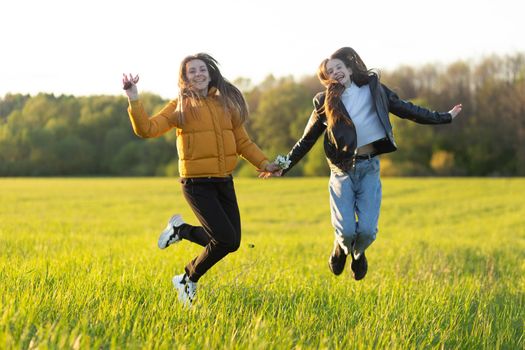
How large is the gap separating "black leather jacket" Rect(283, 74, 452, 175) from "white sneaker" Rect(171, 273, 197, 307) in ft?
4.86

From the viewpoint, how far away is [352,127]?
5.19 meters

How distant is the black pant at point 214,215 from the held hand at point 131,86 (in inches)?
32.9

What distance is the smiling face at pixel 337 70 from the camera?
530 centimetres

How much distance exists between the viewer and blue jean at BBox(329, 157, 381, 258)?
530cm

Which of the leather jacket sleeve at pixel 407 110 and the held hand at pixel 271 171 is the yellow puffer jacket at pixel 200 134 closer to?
the held hand at pixel 271 171

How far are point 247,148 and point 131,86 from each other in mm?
1239

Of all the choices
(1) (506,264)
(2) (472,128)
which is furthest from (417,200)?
(2) (472,128)

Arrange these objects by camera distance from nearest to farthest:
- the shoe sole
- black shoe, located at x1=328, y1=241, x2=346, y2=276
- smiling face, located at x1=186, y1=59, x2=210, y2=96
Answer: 1. the shoe sole
2. smiling face, located at x1=186, y1=59, x2=210, y2=96
3. black shoe, located at x1=328, y1=241, x2=346, y2=276

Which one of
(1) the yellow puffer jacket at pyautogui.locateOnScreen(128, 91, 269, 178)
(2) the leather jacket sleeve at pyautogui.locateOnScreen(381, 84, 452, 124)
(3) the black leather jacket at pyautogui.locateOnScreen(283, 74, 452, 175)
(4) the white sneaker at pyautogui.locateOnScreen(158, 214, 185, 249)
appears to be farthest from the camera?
(2) the leather jacket sleeve at pyautogui.locateOnScreen(381, 84, 452, 124)

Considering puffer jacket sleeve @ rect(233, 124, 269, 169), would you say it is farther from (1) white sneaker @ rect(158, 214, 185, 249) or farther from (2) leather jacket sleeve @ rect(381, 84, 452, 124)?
(2) leather jacket sleeve @ rect(381, 84, 452, 124)

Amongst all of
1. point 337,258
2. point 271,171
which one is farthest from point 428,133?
point 271,171

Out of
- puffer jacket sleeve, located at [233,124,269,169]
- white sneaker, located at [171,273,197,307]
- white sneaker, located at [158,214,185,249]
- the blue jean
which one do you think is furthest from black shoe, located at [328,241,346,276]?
white sneaker, located at [171,273,197,307]

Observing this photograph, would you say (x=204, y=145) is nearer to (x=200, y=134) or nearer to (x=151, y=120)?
(x=200, y=134)

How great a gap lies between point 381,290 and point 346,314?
126cm
